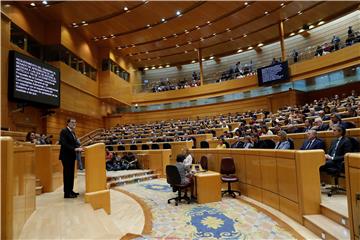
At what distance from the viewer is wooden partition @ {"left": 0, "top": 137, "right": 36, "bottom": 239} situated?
2.14 metres

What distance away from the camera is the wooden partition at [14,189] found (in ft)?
7.03

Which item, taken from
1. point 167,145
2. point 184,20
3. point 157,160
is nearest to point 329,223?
point 157,160

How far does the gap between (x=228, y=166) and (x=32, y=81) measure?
799cm

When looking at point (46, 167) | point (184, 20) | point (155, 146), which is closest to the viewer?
point (46, 167)

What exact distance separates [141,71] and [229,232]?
68.5ft

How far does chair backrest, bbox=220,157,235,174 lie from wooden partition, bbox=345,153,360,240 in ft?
11.5

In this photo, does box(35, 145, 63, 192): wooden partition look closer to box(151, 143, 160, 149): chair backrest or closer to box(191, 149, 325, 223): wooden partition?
box(191, 149, 325, 223): wooden partition

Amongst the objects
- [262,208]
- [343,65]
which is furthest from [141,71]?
[262,208]

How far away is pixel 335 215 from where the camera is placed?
3312 millimetres

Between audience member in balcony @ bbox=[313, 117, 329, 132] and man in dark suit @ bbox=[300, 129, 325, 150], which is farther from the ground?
audience member in balcony @ bbox=[313, 117, 329, 132]

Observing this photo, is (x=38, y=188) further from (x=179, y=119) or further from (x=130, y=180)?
(x=179, y=119)

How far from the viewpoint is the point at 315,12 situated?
1461cm

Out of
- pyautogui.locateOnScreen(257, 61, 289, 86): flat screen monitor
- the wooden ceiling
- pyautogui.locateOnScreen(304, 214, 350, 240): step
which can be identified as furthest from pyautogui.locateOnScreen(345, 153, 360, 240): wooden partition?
pyautogui.locateOnScreen(257, 61, 289, 86): flat screen monitor

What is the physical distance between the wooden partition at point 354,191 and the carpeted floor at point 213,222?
1072 mm
